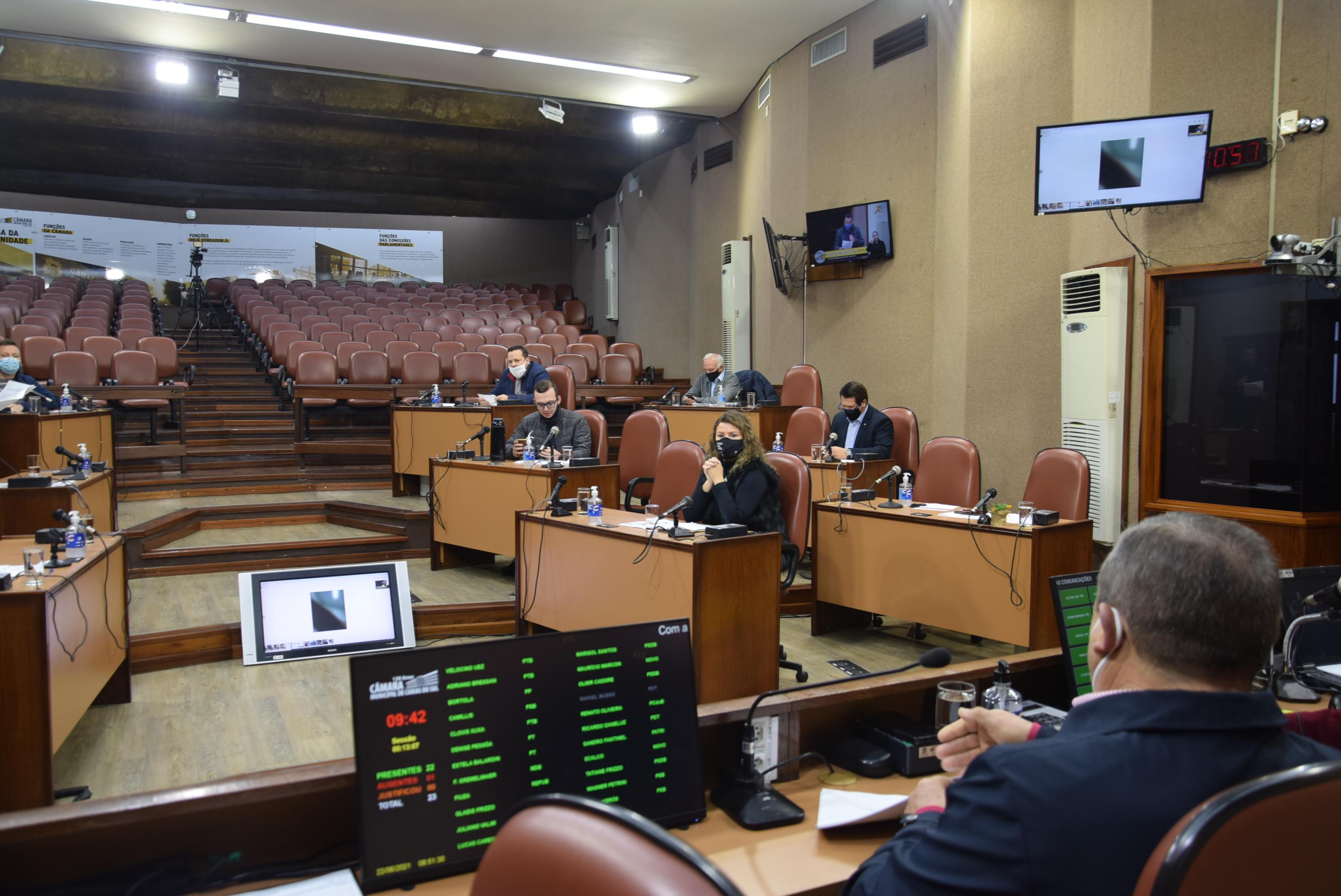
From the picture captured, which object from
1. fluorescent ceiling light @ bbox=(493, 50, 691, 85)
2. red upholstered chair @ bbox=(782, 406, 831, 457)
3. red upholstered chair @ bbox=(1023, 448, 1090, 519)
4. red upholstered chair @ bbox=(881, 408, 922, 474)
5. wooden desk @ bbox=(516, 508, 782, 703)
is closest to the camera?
wooden desk @ bbox=(516, 508, 782, 703)

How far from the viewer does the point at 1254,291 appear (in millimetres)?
4680

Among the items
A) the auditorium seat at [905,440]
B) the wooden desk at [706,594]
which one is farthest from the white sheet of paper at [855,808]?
the auditorium seat at [905,440]

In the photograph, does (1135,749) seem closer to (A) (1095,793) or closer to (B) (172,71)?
(A) (1095,793)

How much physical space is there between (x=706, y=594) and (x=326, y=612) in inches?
75.5

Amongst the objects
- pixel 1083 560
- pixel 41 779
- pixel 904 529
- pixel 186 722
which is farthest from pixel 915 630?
pixel 41 779

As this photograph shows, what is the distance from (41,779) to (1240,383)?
18.1ft

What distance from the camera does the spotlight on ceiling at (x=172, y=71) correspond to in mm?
8078

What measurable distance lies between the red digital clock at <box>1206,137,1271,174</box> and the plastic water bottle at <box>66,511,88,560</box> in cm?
539

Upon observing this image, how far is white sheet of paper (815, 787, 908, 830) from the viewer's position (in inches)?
52.5

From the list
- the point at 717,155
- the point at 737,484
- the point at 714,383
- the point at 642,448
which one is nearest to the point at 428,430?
the point at 642,448

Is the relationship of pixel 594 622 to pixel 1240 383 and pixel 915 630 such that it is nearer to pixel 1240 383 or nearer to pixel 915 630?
pixel 915 630

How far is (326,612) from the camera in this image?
4074 mm

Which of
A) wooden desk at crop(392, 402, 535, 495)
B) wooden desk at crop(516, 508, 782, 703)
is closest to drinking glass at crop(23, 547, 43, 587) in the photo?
wooden desk at crop(516, 508, 782, 703)

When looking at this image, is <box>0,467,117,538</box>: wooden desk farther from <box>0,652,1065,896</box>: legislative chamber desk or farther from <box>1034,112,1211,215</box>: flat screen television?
<box>1034,112,1211,215</box>: flat screen television
